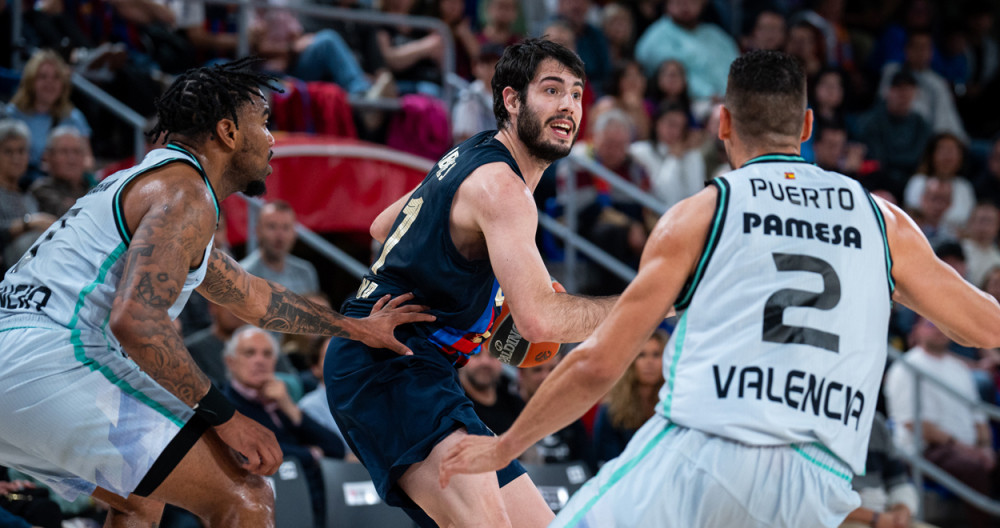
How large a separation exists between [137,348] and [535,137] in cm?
164

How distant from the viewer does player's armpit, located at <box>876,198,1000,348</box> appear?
10.4 feet

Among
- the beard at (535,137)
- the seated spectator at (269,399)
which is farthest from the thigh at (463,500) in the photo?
the seated spectator at (269,399)

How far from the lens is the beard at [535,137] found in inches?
164

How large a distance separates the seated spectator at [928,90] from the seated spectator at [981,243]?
252cm

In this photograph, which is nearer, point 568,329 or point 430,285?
point 568,329

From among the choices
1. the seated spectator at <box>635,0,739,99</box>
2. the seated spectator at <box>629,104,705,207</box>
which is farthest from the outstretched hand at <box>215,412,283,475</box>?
the seated spectator at <box>635,0,739,99</box>

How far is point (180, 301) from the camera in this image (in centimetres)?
387

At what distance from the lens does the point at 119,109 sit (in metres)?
8.66

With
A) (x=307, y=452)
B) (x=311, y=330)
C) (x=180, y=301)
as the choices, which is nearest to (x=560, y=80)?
(x=311, y=330)

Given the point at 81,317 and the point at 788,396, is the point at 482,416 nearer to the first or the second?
the point at 81,317

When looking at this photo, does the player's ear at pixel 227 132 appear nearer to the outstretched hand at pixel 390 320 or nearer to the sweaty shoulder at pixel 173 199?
the sweaty shoulder at pixel 173 199

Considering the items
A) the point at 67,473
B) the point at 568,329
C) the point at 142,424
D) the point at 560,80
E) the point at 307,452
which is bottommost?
the point at 307,452

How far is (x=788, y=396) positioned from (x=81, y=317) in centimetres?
231

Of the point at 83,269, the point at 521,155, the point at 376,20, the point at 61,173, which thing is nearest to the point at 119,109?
the point at 61,173
